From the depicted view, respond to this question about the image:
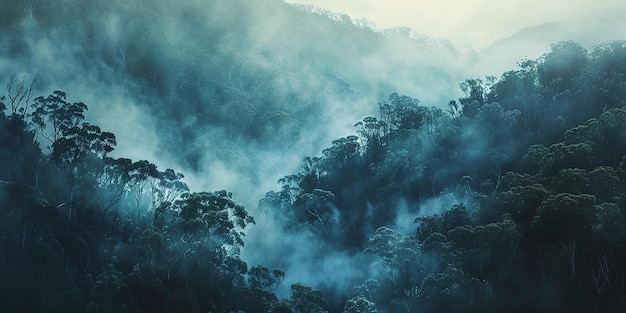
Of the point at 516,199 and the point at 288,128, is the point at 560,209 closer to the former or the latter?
the point at 516,199

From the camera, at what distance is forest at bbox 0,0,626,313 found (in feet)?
177

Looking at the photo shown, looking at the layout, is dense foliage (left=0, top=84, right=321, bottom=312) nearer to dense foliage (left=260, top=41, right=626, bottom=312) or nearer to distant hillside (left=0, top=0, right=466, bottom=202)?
dense foliage (left=260, top=41, right=626, bottom=312)

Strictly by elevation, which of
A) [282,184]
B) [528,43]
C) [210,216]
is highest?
[528,43]

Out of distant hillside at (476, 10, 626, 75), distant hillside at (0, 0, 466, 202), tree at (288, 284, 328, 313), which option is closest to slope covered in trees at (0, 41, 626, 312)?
tree at (288, 284, 328, 313)

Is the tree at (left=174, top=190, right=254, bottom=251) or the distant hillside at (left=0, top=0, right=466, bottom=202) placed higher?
the distant hillside at (left=0, top=0, right=466, bottom=202)

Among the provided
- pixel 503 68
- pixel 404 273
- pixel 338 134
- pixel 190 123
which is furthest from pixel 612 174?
pixel 503 68

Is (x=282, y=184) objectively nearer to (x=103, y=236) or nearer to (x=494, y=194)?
(x=103, y=236)

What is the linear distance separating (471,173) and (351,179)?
67.0ft

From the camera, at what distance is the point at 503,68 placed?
171500 millimetres

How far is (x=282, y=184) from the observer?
326 feet

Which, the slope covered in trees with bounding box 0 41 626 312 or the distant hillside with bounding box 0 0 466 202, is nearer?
the slope covered in trees with bounding box 0 41 626 312

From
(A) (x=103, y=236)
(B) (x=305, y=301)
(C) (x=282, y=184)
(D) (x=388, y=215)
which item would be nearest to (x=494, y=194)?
(D) (x=388, y=215)

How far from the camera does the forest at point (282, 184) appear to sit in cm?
5403

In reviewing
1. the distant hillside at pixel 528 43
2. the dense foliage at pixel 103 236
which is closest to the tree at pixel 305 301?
the dense foliage at pixel 103 236
